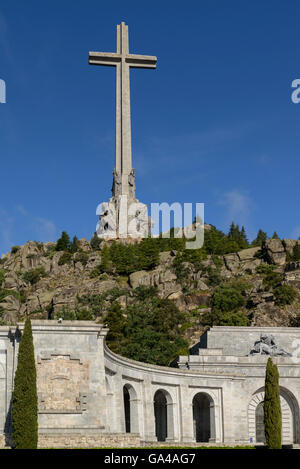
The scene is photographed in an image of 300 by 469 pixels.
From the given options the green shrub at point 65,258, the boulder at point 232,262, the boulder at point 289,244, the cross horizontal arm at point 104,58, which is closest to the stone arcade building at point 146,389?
the boulder at point 289,244

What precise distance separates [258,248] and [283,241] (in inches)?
237

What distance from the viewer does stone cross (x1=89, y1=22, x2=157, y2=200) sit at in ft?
385

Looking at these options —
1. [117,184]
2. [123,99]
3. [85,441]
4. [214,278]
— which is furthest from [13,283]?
[85,441]

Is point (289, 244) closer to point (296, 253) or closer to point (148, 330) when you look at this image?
point (296, 253)

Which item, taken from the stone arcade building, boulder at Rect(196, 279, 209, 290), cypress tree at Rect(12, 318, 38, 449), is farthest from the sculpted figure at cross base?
boulder at Rect(196, 279, 209, 290)

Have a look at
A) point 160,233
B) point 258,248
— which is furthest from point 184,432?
point 160,233

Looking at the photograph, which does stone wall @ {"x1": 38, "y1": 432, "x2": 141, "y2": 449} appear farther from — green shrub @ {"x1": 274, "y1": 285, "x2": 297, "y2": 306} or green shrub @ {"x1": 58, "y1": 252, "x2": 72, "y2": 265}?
green shrub @ {"x1": 58, "y1": 252, "x2": 72, "y2": 265}

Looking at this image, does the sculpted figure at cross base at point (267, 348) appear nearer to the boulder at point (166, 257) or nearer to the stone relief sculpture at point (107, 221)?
the boulder at point (166, 257)

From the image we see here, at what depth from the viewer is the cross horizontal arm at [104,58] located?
115 metres

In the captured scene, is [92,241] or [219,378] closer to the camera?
[219,378]

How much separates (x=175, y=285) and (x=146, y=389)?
Answer: 59572 millimetres

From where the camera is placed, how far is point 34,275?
4815 inches
